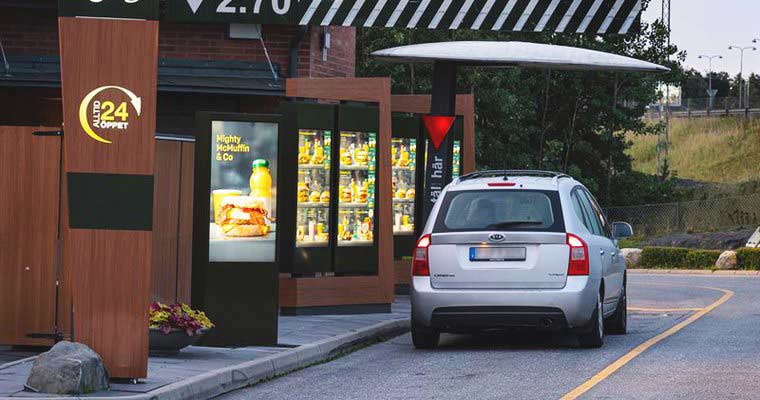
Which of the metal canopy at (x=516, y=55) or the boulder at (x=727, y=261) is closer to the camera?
the metal canopy at (x=516, y=55)

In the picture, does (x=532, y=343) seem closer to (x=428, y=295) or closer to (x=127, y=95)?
(x=428, y=295)

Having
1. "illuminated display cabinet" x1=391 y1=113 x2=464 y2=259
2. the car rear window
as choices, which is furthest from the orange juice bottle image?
"illuminated display cabinet" x1=391 y1=113 x2=464 y2=259

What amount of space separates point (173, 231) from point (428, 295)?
9.37 feet

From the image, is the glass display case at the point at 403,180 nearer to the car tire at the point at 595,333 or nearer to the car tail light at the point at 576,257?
the car tire at the point at 595,333

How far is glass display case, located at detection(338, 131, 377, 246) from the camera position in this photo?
19.2m

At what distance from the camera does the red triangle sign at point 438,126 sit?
20.2 meters

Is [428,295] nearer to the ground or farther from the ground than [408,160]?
nearer to the ground

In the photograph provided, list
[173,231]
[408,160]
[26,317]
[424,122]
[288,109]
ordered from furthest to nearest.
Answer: [408,160], [424,122], [288,109], [173,231], [26,317]

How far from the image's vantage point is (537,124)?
5750 centimetres

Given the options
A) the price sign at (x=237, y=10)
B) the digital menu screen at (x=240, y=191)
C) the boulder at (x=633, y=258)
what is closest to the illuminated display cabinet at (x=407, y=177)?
the price sign at (x=237, y=10)

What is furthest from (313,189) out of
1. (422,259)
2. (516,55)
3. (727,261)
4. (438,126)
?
(727,261)

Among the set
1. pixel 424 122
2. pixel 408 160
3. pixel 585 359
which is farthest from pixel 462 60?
pixel 585 359

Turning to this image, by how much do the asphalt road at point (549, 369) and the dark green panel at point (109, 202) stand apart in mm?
1565

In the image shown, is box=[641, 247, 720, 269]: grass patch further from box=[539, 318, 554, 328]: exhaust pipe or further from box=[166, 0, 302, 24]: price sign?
box=[539, 318, 554, 328]: exhaust pipe
